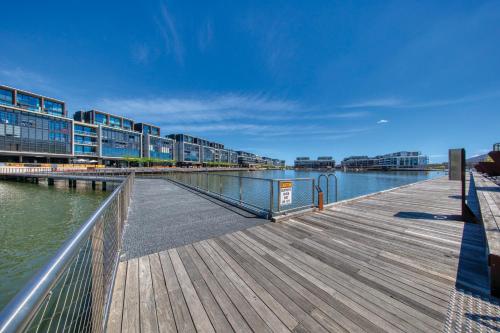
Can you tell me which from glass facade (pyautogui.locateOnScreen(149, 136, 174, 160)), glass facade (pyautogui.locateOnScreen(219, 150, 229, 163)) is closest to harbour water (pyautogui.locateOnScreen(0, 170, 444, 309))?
glass facade (pyautogui.locateOnScreen(149, 136, 174, 160))

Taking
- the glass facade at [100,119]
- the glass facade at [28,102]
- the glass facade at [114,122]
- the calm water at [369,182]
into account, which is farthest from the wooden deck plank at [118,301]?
the glass facade at [114,122]

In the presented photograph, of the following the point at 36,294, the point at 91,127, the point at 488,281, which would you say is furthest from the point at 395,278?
the point at 91,127

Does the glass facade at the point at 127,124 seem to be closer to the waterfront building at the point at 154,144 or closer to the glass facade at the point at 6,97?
the waterfront building at the point at 154,144

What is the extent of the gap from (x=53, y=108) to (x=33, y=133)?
10.5 metres

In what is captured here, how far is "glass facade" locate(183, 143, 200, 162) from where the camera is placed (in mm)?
81750

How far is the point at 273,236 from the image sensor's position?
4.53 meters

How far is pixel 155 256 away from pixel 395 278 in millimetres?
4032

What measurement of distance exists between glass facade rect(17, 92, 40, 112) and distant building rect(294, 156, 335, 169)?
137387mm

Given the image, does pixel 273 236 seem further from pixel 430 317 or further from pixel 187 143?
pixel 187 143

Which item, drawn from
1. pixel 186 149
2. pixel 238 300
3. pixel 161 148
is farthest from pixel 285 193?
pixel 186 149

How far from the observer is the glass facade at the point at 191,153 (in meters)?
81.8

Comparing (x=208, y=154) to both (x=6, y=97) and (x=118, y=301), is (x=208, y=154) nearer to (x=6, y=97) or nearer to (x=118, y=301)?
(x=6, y=97)

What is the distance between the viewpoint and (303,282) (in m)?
2.88

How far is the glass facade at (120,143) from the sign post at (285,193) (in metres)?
62.6
